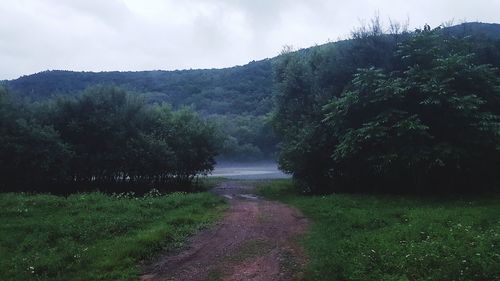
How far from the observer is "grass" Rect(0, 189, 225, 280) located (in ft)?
43.8

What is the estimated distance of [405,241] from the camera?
14227mm

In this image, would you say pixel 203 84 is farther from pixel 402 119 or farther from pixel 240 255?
pixel 240 255

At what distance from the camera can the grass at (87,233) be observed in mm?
13336

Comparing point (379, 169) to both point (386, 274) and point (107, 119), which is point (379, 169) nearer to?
point (386, 274)

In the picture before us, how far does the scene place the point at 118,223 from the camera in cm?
1883

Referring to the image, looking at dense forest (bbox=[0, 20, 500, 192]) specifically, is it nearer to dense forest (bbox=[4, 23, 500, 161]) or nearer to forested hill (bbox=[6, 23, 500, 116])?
dense forest (bbox=[4, 23, 500, 161])

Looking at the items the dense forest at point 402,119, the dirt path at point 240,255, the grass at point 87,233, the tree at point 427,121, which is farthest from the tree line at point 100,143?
the tree at point 427,121

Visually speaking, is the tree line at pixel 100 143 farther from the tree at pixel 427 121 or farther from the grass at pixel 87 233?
the tree at pixel 427 121

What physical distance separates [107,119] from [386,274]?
32.6 meters

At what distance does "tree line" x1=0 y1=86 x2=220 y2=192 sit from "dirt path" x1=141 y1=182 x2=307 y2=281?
1829cm


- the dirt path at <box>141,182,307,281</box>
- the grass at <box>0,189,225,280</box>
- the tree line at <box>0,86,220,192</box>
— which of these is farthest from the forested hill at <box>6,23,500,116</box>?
the dirt path at <box>141,182,307,281</box>

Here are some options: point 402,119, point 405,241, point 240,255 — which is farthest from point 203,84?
point 405,241

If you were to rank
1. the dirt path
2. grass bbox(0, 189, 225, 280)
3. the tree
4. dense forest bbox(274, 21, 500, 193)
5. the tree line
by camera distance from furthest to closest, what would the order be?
1. the tree line
2. dense forest bbox(274, 21, 500, 193)
3. the tree
4. grass bbox(0, 189, 225, 280)
5. the dirt path

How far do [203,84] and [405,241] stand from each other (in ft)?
427
